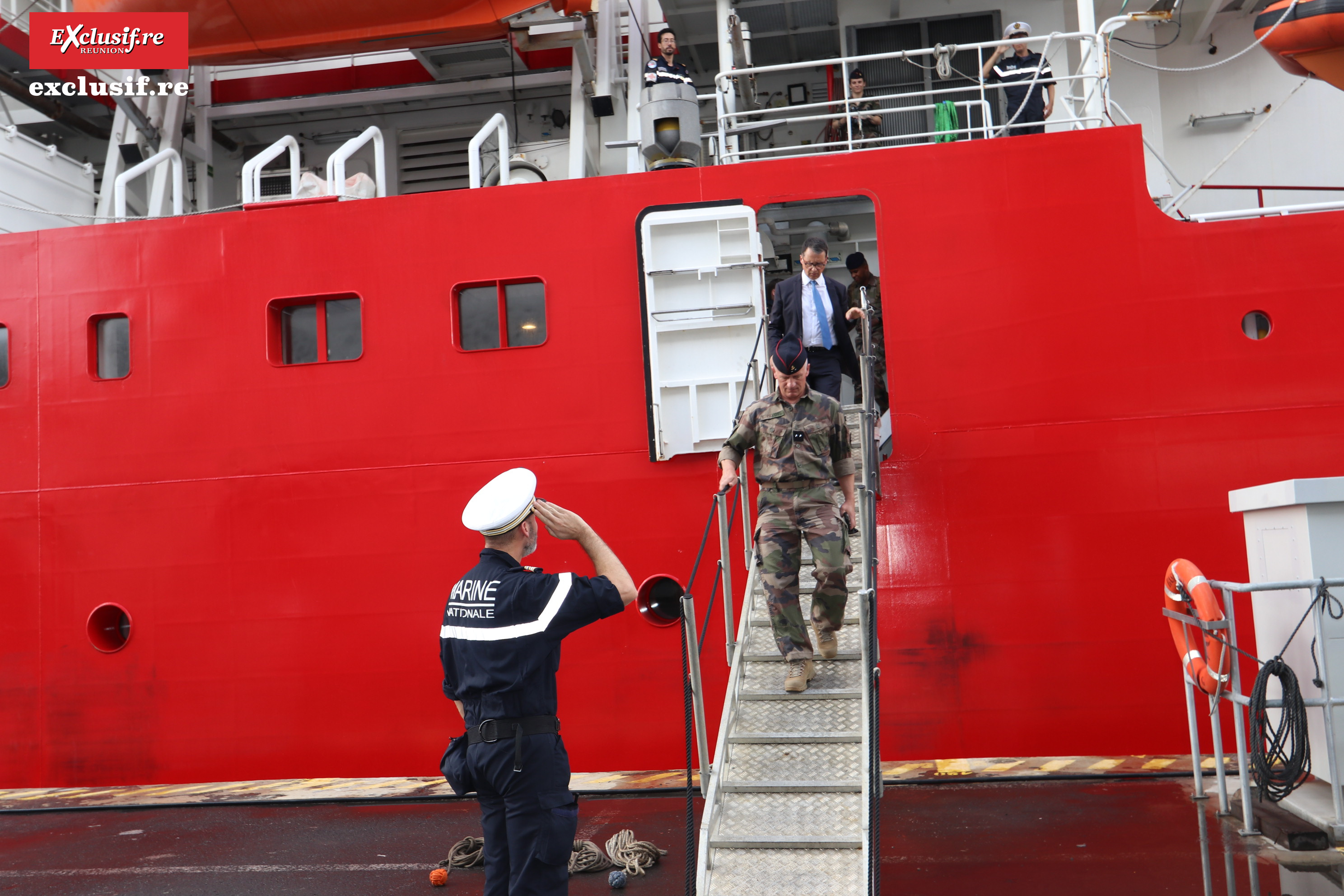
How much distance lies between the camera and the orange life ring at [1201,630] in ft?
15.6

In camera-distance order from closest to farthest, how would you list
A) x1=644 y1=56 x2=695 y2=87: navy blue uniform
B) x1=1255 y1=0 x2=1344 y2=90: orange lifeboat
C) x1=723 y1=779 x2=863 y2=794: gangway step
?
x1=723 y1=779 x2=863 y2=794: gangway step
x1=1255 y1=0 x2=1344 y2=90: orange lifeboat
x1=644 y1=56 x2=695 y2=87: navy blue uniform

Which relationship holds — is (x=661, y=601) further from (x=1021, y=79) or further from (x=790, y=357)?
(x=1021, y=79)

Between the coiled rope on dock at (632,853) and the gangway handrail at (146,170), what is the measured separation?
5618 millimetres

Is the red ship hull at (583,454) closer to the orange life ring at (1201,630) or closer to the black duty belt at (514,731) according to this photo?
the orange life ring at (1201,630)

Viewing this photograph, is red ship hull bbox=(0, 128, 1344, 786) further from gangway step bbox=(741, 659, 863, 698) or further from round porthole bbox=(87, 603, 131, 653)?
gangway step bbox=(741, 659, 863, 698)

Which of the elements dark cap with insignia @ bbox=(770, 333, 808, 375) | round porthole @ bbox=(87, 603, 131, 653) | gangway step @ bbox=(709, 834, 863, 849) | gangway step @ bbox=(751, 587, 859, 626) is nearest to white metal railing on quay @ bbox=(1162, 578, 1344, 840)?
gangway step @ bbox=(751, 587, 859, 626)

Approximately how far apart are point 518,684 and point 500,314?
14.2 feet

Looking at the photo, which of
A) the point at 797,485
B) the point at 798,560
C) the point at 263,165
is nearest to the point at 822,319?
the point at 797,485

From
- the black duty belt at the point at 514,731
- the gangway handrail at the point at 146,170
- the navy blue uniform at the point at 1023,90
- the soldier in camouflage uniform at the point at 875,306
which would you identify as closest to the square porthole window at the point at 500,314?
the soldier in camouflage uniform at the point at 875,306

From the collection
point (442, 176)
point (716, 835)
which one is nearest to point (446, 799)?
point (716, 835)

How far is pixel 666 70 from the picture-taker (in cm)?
780

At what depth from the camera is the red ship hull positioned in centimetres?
635

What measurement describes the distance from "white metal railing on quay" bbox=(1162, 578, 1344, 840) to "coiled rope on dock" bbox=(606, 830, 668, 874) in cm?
263

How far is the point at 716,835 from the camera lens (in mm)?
4043
